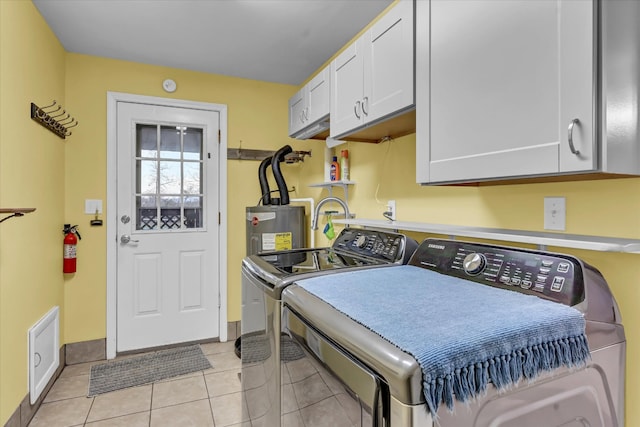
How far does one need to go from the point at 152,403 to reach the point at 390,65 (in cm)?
240

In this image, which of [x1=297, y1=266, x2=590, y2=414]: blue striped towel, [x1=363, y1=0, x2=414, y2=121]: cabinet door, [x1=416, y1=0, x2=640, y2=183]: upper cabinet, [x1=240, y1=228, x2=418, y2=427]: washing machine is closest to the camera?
[x1=297, y1=266, x2=590, y2=414]: blue striped towel

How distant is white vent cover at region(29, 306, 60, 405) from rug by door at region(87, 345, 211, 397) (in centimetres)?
28

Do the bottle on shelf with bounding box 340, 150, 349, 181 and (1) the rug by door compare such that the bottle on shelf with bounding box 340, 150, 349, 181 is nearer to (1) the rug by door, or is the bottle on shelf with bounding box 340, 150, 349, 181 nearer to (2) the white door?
(2) the white door

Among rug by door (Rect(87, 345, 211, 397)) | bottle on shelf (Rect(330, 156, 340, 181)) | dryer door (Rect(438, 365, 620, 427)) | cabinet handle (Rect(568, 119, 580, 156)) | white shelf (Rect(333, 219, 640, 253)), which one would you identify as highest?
bottle on shelf (Rect(330, 156, 340, 181))

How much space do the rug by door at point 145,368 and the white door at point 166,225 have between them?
158 mm

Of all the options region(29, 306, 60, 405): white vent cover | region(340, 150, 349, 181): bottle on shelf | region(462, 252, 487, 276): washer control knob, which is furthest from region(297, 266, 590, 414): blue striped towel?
region(29, 306, 60, 405): white vent cover

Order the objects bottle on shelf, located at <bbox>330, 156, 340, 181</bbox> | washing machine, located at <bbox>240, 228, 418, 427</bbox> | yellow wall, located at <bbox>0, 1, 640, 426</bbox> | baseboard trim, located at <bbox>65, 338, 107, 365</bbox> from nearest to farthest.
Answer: yellow wall, located at <bbox>0, 1, 640, 426</bbox> < washing machine, located at <bbox>240, 228, 418, 427</bbox> < bottle on shelf, located at <bbox>330, 156, 340, 181</bbox> < baseboard trim, located at <bbox>65, 338, 107, 365</bbox>

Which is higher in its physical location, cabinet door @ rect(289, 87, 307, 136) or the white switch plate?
cabinet door @ rect(289, 87, 307, 136)

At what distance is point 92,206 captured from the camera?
9.21 feet

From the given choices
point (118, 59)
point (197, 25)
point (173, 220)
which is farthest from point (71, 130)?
point (197, 25)

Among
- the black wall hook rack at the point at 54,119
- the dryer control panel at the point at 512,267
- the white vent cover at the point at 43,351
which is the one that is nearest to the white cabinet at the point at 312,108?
the dryer control panel at the point at 512,267

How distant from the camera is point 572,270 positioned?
91 centimetres

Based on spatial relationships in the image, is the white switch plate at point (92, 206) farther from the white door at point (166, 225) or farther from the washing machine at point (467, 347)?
the washing machine at point (467, 347)

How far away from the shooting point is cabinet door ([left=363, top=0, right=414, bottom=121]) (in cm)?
137
